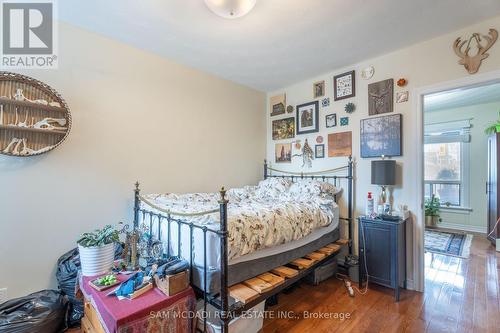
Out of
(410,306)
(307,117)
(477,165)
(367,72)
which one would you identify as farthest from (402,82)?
(477,165)

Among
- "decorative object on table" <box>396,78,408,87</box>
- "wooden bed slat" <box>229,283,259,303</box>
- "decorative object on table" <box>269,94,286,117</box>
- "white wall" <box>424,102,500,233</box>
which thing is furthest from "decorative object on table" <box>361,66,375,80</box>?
"white wall" <box>424,102,500,233</box>

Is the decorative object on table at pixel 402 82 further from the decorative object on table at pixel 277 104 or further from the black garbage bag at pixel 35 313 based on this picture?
the black garbage bag at pixel 35 313

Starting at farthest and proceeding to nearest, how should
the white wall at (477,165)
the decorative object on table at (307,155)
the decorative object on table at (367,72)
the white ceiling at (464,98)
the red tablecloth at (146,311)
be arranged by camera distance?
the white wall at (477,165) < the white ceiling at (464,98) < the decorative object on table at (307,155) < the decorative object on table at (367,72) < the red tablecloth at (146,311)

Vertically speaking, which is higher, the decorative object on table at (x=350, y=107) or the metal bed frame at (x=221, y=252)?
the decorative object on table at (x=350, y=107)

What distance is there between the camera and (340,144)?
3.18 meters

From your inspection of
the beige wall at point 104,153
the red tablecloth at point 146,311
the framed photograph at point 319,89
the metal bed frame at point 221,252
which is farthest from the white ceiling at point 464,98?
the red tablecloth at point 146,311

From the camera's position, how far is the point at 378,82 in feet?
9.36

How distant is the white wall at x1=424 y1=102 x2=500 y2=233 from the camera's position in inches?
183

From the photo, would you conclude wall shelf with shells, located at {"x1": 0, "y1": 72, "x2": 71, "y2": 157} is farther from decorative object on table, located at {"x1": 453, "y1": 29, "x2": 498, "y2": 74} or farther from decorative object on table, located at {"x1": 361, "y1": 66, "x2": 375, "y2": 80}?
decorative object on table, located at {"x1": 453, "y1": 29, "x2": 498, "y2": 74}

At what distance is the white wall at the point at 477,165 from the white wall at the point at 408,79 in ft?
11.1

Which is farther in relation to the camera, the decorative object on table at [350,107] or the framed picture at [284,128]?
the framed picture at [284,128]

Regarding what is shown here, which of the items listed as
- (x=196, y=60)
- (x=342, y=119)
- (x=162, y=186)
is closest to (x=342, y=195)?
(x=342, y=119)

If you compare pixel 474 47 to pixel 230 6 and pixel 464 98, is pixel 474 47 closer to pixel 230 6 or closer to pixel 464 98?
pixel 230 6

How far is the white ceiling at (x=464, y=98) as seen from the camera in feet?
12.7
